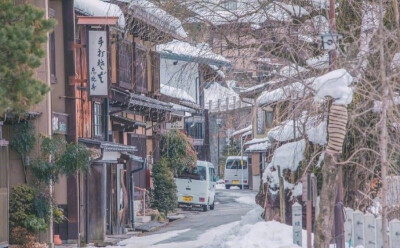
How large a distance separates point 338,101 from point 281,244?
6.89m

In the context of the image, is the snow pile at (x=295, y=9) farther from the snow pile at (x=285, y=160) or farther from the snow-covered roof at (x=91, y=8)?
A: the snow-covered roof at (x=91, y=8)

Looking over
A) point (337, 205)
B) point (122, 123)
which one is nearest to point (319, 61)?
point (337, 205)

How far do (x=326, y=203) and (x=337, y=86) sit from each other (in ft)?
8.14

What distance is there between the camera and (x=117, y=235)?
29.0 m

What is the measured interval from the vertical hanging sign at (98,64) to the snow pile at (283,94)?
8749 millimetres

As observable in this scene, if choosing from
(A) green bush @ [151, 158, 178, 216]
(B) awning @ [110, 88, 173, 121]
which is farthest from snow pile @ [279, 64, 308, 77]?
(A) green bush @ [151, 158, 178, 216]

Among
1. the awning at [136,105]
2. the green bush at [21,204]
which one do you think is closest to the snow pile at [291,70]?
the green bush at [21,204]

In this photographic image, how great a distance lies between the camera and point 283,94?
16.5 meters

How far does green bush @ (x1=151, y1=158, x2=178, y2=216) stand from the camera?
37.7 metres

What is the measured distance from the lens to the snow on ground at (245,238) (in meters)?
20.7

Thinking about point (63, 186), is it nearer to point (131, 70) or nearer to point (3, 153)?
point (3, 153)

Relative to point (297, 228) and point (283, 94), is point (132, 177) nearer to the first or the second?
point (297, 228)

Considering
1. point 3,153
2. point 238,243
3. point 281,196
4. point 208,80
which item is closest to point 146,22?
point 208,80

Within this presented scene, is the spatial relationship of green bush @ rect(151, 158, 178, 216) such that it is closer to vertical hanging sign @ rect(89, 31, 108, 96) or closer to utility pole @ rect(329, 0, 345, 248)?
vertical hanging sign @ rect(89, 31, 108, 96)
